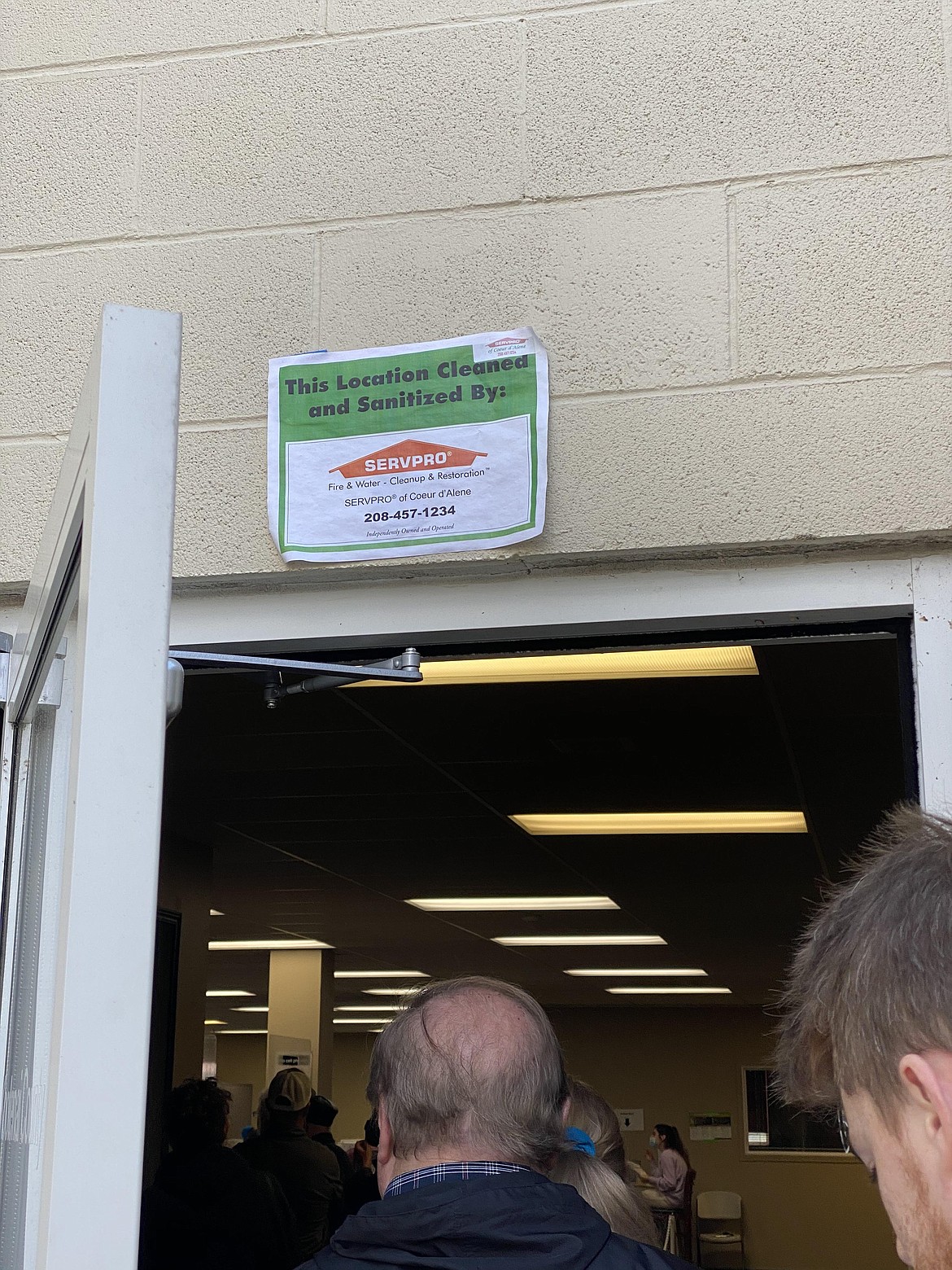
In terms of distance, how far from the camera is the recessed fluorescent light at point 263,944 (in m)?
11.1

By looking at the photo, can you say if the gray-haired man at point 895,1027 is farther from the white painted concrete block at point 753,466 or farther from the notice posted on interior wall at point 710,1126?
the notice posted on interior wall at point 710,1126

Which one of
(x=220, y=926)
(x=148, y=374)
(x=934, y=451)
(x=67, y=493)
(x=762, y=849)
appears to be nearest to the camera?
(x=148, y=374)

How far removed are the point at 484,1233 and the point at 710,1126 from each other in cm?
1661

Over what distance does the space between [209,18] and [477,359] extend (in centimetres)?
77

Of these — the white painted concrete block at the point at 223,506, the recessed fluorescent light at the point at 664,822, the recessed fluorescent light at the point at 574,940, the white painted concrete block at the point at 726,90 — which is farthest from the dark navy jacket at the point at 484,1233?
the recessed fluorescent light at the point at 574,940

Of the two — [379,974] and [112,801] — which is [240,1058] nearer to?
[379,974]

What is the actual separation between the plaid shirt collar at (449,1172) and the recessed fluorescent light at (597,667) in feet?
6.31

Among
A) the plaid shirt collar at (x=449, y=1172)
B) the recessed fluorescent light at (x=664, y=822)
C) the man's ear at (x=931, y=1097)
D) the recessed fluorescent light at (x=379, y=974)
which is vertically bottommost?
the recessed fluorescent light at (x=379, y=974)

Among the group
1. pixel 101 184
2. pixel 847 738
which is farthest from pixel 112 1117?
pixel 847 738

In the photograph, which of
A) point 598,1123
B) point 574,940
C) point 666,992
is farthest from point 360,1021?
point 598,1123

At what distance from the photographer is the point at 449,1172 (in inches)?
58.2

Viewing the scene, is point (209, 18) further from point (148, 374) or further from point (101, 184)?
point (148, 374)

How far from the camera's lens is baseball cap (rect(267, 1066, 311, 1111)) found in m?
5.24

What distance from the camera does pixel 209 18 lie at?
6.96ft
